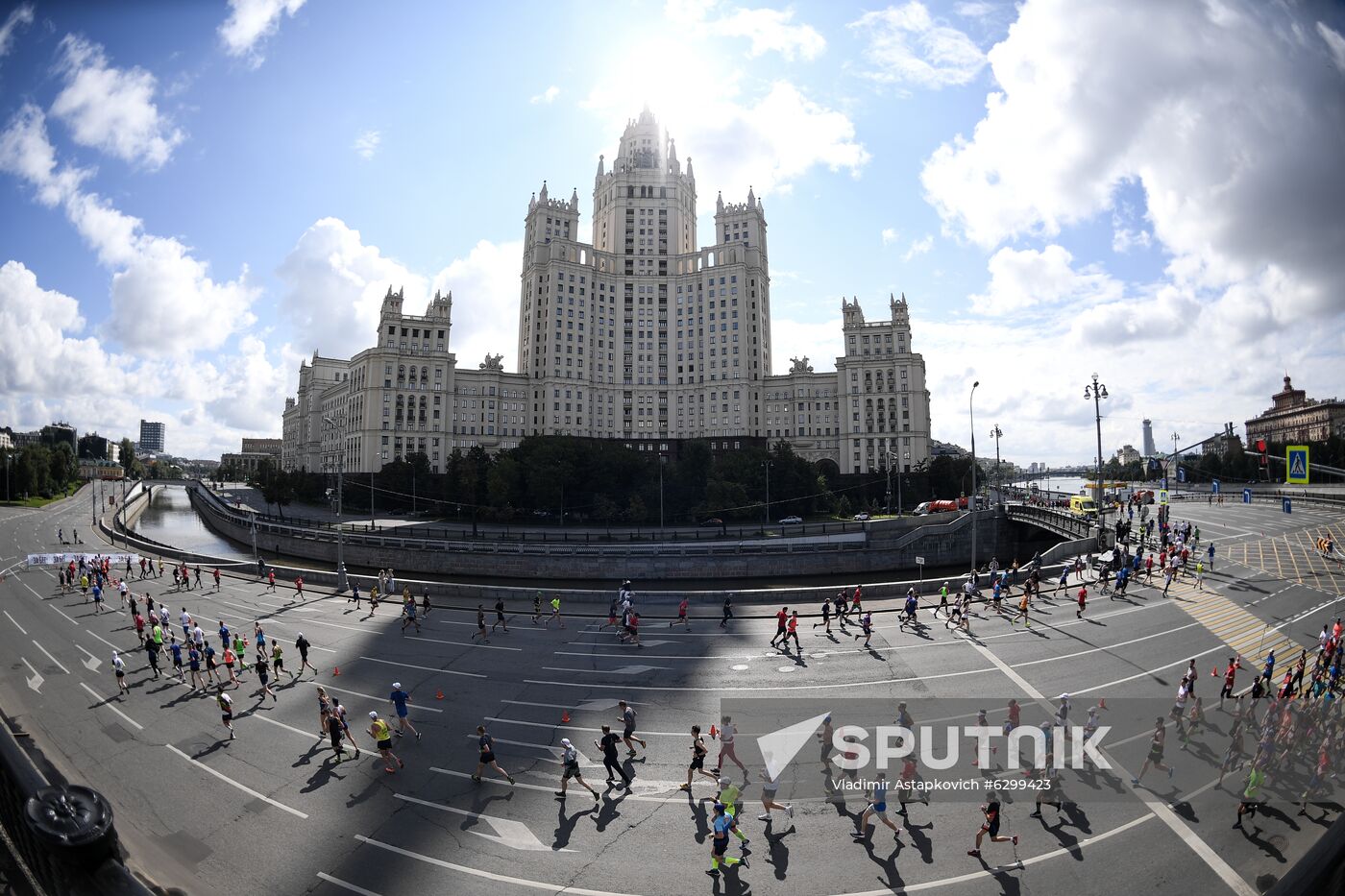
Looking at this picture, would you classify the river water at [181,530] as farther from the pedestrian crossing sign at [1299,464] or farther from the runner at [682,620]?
the pedestrian crossing sign at [1299,464]

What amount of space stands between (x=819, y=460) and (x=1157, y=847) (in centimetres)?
11047

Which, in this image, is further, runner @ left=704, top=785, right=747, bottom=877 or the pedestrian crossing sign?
the pedestrian crossing sign

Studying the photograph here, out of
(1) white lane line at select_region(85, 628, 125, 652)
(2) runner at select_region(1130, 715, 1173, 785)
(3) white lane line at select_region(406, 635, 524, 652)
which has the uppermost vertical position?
(2) runner at select_region(1130, 715, 1173, 785)

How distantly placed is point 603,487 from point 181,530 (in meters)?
69.5

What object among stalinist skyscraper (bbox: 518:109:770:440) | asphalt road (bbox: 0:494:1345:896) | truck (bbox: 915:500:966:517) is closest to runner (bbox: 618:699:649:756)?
asphalt road (bbox: 0:494:1345:896)

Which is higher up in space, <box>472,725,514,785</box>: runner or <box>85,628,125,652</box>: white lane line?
<box>472,725,514,785</box>: runner

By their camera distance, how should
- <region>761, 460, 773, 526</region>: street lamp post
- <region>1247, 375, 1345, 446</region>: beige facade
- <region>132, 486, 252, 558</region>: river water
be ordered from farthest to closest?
<region>761, 460, 773, 526</region>: street lamp post, <region>132, 486, 252, 558</region>: river water, <region>1247, 375, 1345, 446</region>: beige facade

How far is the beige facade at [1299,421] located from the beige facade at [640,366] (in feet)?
177

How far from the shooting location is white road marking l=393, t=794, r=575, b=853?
43.2 feet

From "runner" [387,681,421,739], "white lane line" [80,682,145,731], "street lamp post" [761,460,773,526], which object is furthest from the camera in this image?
"street lamp post" [761,460,773,526]

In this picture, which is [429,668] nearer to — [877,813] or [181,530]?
[877,813]

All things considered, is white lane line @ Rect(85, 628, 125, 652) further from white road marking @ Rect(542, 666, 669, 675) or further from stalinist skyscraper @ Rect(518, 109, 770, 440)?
stalinist skyscraper @ Rect(518, 109, 770, 440)

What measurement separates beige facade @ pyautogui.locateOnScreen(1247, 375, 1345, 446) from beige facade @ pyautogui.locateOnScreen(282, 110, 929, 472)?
5402cm

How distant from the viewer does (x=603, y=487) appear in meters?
88.1
